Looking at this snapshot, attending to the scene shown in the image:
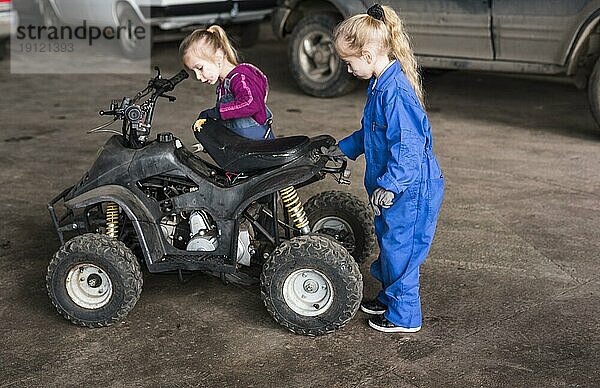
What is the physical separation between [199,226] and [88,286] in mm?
603

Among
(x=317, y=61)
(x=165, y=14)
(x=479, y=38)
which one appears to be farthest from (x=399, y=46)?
(x=165, y=14)

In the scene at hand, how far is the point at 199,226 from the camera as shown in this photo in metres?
4.38

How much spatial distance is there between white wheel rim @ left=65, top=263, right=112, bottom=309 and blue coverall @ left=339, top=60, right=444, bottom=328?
1.33m

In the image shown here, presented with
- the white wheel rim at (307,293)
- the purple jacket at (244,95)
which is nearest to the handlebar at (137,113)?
→ the purple jacket at (244,95)

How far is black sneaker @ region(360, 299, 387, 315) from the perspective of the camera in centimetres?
438

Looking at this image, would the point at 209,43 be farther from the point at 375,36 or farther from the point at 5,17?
the point at 5,17

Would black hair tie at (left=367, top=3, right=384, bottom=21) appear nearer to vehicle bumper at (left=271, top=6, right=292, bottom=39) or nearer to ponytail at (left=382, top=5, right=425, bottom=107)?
ponytail at (left=382, top=5, right=425, bottom=107)

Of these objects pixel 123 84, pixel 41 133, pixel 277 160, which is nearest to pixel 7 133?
pixel 41 133

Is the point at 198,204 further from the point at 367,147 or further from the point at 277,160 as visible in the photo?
the point at 367,147

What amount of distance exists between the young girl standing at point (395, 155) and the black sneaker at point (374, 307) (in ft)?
0.35

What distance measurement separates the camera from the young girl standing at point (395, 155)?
13.0 ft

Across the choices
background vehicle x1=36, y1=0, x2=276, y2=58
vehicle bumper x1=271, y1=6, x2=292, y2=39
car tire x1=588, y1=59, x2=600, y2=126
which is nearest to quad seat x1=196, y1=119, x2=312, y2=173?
car tire x1=588, y1=59, x2=600, y2=126

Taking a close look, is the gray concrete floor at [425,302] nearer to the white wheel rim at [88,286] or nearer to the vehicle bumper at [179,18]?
the white wheel rim at [88,286]

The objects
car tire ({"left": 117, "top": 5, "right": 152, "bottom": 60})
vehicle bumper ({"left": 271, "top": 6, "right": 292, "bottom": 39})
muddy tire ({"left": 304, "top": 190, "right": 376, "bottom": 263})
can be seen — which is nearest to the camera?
muddy tire ({"left": 304, "top": 190, "right": 376, "bottom": 263})
